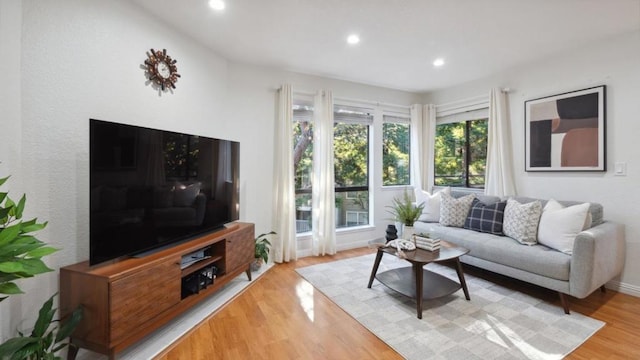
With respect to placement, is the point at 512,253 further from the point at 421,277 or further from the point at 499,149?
the point at 499,149

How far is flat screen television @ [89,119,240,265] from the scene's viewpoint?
1.71 metres

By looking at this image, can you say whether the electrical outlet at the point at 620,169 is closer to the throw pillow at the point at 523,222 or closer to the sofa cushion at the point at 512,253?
the throw pillow at the point at 523,222

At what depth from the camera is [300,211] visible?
4020 millimetres

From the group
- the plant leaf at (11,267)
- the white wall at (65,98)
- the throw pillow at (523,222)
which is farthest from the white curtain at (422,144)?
the plant leaf at (11,267)

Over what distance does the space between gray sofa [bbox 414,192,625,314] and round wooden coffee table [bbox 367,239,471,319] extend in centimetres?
46

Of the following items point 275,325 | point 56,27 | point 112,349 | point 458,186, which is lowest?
point 275,325

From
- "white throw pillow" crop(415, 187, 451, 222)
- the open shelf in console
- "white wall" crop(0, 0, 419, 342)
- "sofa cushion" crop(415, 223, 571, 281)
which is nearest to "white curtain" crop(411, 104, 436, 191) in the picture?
"white throw pillow" crop(415, 187, 451, 222)

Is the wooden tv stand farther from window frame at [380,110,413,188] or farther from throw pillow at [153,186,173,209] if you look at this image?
window frame at [380,110,413,188]

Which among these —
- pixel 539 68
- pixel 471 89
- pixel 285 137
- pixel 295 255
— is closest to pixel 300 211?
pixel 295 255

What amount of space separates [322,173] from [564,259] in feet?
8.57

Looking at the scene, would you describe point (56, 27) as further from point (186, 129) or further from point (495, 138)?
point (495, 138)

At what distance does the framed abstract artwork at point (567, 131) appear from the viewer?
2.88 meters

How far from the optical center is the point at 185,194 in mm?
2361

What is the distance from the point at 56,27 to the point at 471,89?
14.8ft
